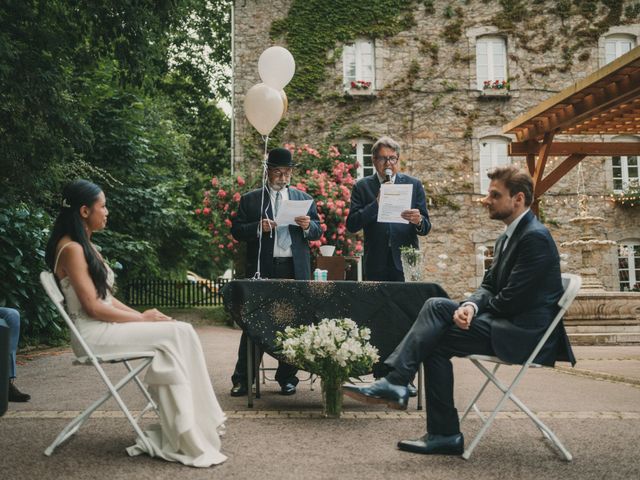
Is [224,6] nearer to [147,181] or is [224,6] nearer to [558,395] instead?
[147,181]

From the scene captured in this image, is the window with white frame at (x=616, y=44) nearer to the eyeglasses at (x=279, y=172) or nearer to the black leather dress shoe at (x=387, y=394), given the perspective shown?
the eyeglasses at (x=279, y=172)

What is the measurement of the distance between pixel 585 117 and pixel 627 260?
9088 millimetres

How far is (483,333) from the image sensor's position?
3586 millimetres

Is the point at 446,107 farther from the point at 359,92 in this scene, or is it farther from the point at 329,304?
the point at 329,304

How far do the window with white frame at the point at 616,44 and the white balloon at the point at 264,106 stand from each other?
13468 millimetres

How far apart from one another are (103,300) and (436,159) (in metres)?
14.1

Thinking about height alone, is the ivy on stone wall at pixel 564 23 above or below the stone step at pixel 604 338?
above

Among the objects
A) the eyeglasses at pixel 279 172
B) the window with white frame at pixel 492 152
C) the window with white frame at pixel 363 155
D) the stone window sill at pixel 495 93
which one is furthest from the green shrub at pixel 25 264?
the stone window sill at pixel 495 93

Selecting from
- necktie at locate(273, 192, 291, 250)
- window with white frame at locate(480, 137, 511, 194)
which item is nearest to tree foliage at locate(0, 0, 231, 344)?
necktie at locate(273, 192, 291, 250)

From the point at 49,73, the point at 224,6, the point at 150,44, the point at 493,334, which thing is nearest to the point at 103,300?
the point at 493,334

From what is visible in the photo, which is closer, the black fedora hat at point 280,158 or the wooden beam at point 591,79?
the black fedora hat at point 280,158

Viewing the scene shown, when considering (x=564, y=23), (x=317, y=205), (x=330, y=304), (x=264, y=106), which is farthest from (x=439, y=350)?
(x=564, y=23)

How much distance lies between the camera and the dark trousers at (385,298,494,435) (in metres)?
3.54

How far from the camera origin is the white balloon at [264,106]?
6.58 meters
